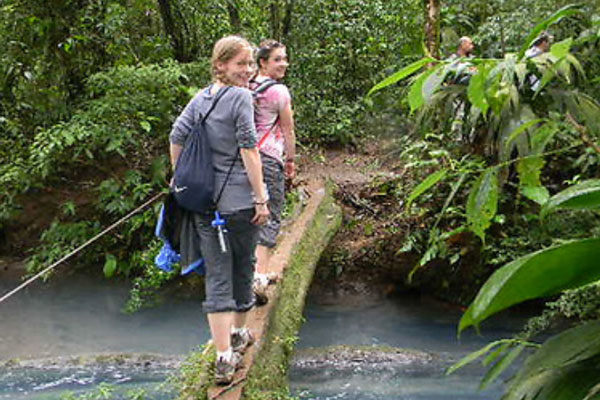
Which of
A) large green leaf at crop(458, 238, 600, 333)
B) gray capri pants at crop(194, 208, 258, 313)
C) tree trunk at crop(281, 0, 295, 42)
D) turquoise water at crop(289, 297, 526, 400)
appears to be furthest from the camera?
tree trunk at crop(281, 0, 295, 42)

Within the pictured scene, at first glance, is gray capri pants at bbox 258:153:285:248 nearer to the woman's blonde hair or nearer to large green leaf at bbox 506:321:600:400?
the woman's blonde hair

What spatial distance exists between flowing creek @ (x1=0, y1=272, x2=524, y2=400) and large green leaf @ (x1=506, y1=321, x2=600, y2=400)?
3697mm

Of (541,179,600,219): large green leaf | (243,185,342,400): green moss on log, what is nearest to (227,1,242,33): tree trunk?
(243,185,342,400): green moss on log

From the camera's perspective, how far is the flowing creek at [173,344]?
4.66 metres

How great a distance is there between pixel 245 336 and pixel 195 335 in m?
2.66

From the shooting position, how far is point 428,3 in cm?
659

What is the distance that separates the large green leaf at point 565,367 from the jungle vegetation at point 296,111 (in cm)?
242

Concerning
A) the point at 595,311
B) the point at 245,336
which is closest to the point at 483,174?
the point at 245,336

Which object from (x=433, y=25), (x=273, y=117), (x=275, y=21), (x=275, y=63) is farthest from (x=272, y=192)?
(x=275, y=21)

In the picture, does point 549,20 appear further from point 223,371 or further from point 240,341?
point 240,341

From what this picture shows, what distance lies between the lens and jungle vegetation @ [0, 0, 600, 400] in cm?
484

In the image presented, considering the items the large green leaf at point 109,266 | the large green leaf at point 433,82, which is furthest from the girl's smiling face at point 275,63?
the large green leaf at point 109,266

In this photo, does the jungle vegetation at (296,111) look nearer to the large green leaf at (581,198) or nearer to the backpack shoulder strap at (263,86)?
the backpack shoulder strap at (263,86)

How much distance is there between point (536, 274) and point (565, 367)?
0.13 metres
